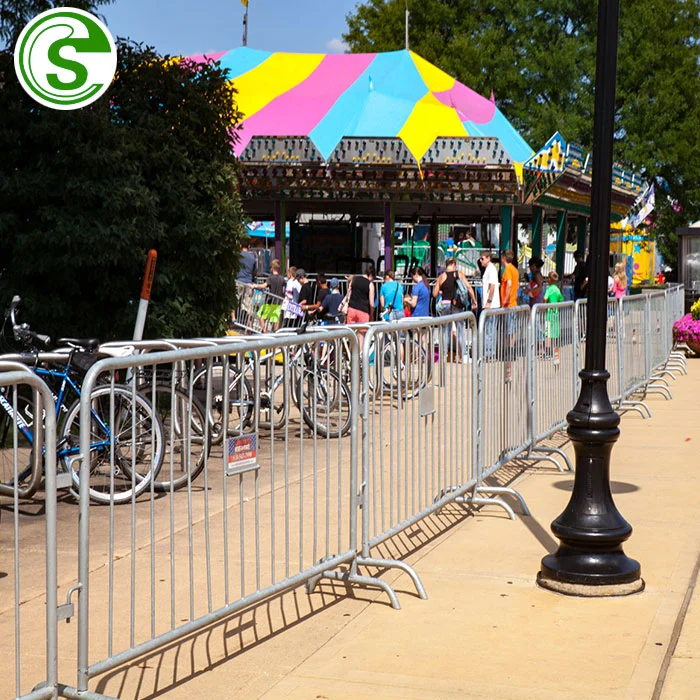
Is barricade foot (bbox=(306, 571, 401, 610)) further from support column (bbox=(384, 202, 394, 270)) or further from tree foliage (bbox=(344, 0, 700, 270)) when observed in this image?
tree foliage (bbox=(344, 0, 700, 270))

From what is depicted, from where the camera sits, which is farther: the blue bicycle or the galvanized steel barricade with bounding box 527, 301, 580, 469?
the galvanized steel barricade with bounding box 527, 301, 580, 469

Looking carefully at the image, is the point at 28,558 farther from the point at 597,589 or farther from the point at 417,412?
the point at 597,589

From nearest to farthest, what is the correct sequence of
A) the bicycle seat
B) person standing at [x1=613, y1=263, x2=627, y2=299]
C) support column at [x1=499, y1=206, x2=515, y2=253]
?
the bicycle seat, person standing at [x1=613, y1=263, x2=627, y2=299], support column at [x1=499, y1=206, x2=515, y2=253]

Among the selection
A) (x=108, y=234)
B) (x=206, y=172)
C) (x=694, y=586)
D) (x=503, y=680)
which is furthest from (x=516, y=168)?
(x=503, y=680)

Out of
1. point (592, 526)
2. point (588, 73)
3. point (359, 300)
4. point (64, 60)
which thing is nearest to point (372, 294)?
point (359, 300)

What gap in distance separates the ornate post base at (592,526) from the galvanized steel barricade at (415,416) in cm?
82

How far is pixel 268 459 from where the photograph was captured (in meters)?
5.93

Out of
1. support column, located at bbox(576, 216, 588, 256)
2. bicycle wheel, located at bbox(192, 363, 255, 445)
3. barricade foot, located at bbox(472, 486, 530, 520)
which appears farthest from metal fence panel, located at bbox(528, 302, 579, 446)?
support column, located at bbox(576, 216, 588, 256)

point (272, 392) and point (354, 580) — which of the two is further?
point (354, 580)

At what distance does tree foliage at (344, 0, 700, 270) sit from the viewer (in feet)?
155

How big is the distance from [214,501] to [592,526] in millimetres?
1993

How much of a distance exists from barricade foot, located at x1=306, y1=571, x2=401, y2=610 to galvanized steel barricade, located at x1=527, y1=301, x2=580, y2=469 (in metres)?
4.02

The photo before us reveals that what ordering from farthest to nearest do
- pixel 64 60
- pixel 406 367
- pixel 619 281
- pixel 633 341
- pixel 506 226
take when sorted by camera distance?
1. pixel 506 226
2. pixel 619 281
3. pixel 633 341
4. pixel 64 60
5. pixel 406 367

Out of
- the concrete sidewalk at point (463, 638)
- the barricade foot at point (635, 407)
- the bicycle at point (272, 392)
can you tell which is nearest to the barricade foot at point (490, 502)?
the concrete sidewalk at point (463, 638)
